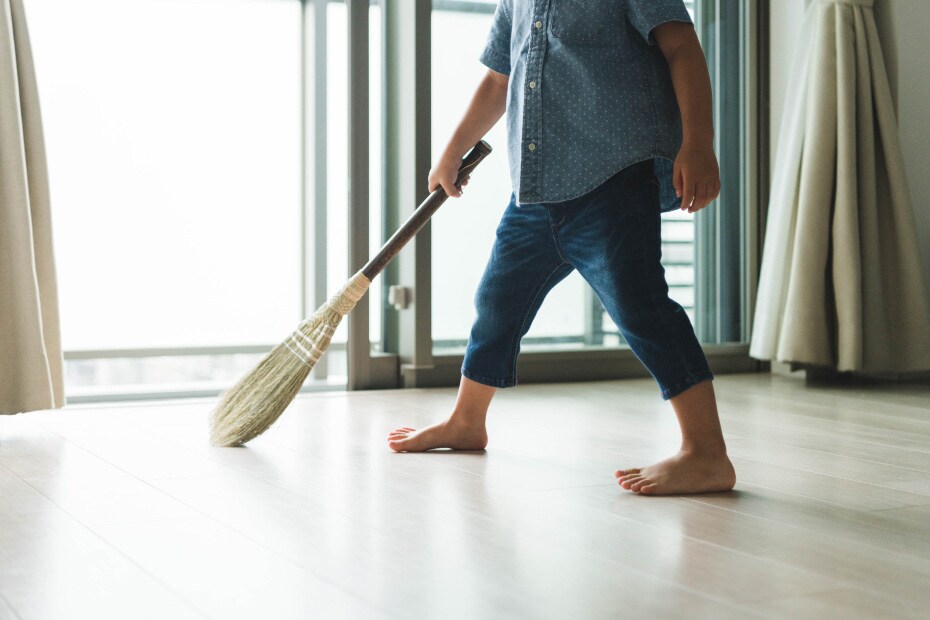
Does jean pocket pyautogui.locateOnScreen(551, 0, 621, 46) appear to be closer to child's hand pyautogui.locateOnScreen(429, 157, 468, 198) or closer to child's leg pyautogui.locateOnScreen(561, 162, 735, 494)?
child's leg pyautogui.locateOnScreen(561, 162, 735, 494)

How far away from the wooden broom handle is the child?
0.57 feet

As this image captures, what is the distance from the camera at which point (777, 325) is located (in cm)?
317

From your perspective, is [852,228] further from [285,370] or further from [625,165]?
[285,370]

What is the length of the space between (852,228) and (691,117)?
164cm

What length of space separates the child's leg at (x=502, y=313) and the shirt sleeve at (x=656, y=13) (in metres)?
0.33

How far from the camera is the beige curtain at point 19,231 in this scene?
2.07 meters

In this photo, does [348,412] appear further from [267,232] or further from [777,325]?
[267,232]

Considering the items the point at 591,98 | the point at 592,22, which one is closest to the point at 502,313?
the point at 591,98

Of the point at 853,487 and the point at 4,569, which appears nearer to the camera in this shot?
the point at 4,569

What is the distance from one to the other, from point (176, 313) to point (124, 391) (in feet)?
3.70

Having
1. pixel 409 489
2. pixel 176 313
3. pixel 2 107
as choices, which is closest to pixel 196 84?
pixel 176 313

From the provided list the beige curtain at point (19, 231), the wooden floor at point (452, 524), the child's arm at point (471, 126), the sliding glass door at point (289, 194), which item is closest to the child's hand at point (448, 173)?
the child's arm at point (471, 126)

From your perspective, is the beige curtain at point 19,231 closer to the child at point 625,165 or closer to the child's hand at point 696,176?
the child at point 625,165

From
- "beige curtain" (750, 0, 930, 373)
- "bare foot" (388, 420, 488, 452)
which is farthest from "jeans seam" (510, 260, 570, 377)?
"beige curtain" (750, 0, 930, 373)
